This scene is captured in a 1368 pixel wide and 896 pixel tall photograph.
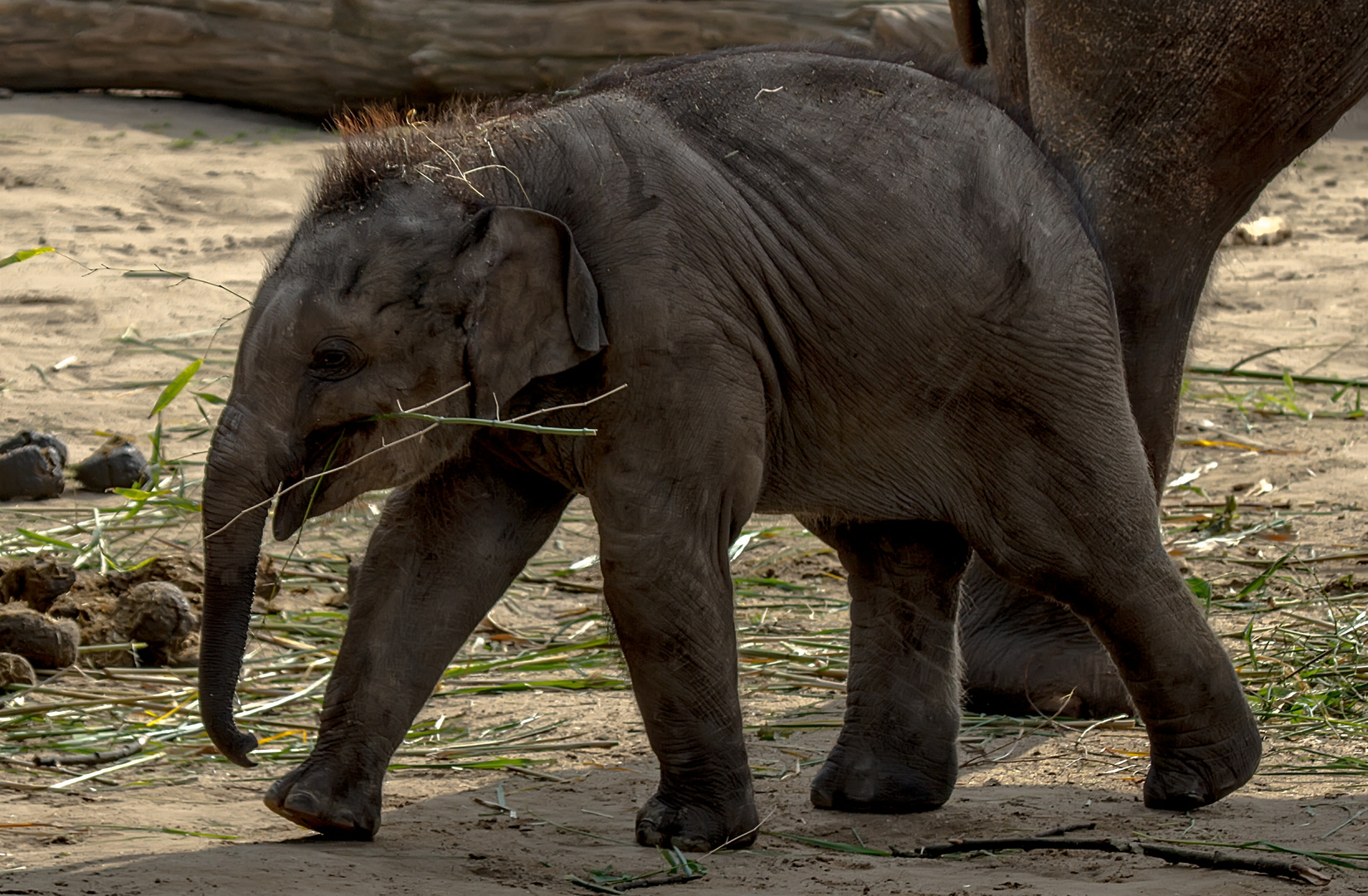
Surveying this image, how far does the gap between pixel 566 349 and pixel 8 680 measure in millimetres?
1545

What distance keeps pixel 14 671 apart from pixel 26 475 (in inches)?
56.3

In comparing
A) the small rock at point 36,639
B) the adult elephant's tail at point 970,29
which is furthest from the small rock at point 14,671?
the adult elephant's tail at point 970,29

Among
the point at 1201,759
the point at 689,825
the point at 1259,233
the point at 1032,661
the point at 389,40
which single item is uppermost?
the point at 389,40

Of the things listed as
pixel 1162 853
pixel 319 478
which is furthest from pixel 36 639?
pixel 1162 853

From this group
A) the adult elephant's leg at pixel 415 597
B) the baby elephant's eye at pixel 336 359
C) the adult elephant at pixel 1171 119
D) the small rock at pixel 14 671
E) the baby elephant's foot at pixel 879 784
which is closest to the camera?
the baby elephant's eye at pixel 336 359

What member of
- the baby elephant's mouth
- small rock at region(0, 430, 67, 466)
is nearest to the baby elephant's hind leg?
the baby elephant's mouth

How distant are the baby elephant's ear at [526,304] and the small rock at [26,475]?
2.49 meters

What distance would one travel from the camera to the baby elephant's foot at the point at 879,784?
3492 mm

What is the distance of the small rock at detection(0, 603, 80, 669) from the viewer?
3.98 m

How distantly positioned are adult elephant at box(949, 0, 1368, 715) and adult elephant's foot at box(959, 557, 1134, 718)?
433 mm

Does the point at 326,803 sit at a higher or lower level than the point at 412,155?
lower

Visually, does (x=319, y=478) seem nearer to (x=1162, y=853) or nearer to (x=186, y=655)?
(x=186, y=655)

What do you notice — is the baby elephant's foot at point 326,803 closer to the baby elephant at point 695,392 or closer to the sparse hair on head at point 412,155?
the baby elephant at point 695,392

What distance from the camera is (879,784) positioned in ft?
11.5
